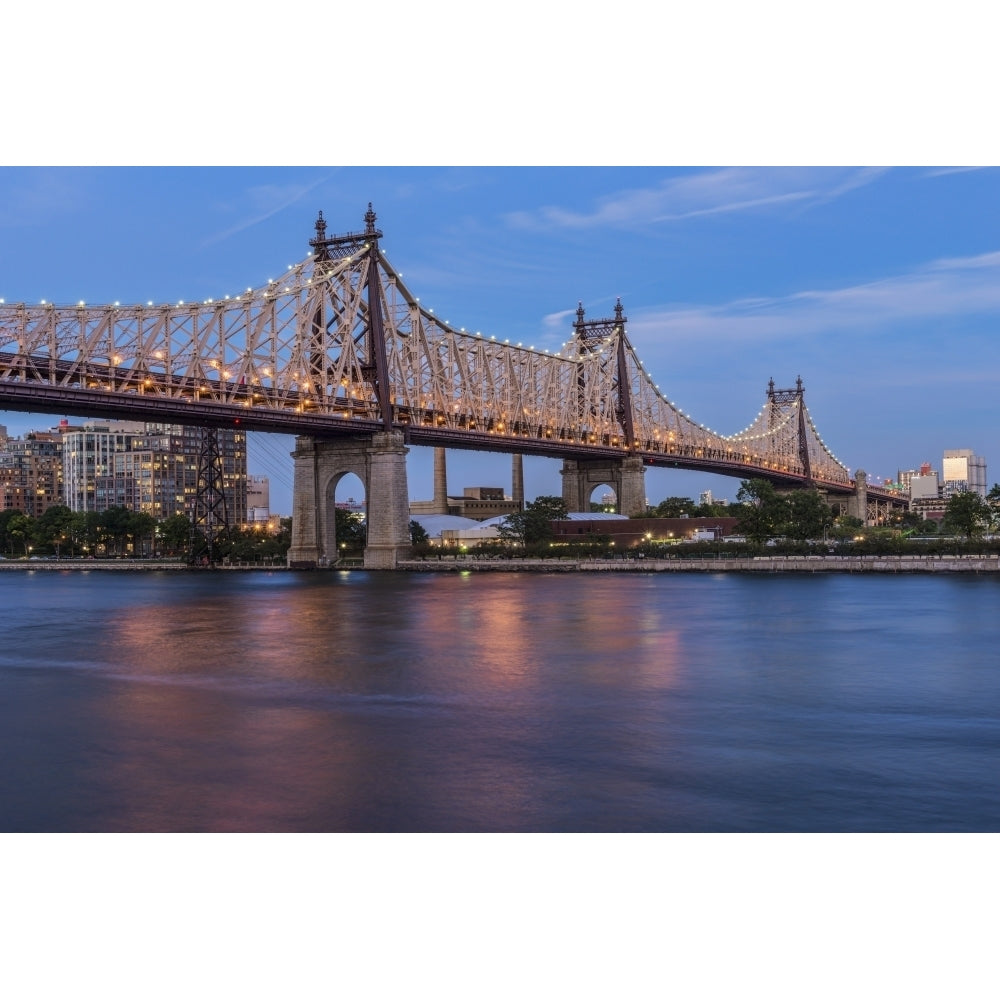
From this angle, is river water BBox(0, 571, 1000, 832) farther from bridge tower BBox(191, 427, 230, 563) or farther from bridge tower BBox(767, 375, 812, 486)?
bridge tower BBox(767, 375, 812, 486)

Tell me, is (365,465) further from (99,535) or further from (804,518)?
(99,535)

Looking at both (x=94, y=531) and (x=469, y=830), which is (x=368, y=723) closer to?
(x=469, y=830)

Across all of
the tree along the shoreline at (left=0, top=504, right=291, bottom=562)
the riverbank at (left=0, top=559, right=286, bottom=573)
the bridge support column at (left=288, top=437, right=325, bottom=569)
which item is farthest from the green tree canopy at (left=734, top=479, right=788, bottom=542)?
the tree along the shoreline at (left=0, top=504, right=291, bottom=562)

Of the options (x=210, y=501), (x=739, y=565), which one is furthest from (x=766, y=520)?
(x=210, y=501)

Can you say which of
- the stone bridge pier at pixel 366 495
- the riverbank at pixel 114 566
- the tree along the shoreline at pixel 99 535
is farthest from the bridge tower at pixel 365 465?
the tree along the shoreline at pixel 99 535

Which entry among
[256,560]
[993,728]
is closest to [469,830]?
[993,728]

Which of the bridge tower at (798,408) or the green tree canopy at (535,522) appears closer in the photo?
the green tree canopy at (535,522)

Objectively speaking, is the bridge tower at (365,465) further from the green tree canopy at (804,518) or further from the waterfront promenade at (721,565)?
the green tree canopy at (804,518)
